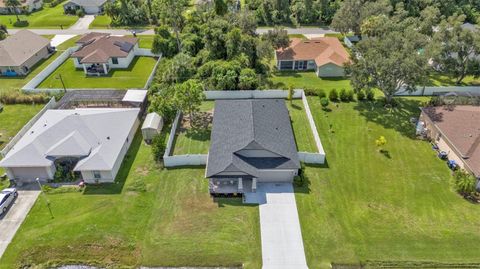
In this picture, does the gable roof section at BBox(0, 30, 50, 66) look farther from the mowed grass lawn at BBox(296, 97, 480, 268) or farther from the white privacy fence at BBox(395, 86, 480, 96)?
the white privacy fence at BBox(395, 86, 480, 96)

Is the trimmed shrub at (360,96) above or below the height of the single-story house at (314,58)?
below

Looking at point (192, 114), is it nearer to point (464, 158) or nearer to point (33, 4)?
point (464, 158)

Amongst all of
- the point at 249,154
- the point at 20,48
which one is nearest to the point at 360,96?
the point at 249,154

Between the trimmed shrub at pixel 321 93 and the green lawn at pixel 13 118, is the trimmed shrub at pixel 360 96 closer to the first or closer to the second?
the trimmed shrub at pixel 321 93

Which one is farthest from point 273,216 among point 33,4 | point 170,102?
point 33,4

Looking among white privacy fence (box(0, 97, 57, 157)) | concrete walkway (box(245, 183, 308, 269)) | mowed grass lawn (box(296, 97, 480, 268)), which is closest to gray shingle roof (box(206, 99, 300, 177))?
concrete walkway (box(245, 183, 308, 269))

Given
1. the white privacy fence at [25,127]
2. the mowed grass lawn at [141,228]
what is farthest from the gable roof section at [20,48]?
the mowed grass lawn at [141,228]

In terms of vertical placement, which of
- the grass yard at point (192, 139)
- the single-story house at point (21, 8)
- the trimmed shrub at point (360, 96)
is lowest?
the grass yard at point (192, 139)
